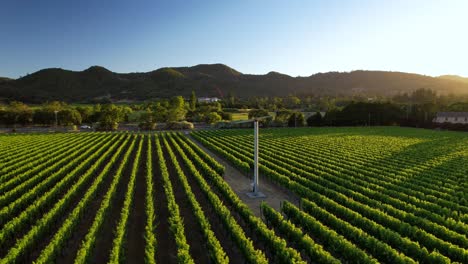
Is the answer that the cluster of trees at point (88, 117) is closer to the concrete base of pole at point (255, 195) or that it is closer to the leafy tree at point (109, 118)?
the leafy tree at point (109, 118)

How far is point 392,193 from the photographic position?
1967 centimetres

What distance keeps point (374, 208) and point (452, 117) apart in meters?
88.2

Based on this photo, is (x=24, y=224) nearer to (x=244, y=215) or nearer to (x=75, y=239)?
(x=75, y=239)

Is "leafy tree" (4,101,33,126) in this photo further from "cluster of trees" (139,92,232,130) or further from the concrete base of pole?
the concrete base of pole

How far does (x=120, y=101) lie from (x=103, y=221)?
540ft

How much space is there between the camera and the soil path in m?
20.2

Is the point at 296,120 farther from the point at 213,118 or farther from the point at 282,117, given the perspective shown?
the point at 213,118

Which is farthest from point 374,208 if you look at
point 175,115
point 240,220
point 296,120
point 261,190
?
point 175,115

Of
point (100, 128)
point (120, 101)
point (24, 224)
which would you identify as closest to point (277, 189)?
point (24, 224)

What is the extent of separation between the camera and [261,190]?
23.4 m

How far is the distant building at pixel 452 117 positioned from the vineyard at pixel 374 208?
203 ft

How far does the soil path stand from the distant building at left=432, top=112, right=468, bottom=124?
81.3 meters

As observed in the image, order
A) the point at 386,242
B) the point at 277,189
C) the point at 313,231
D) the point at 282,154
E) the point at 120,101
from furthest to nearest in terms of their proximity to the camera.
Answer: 1. the point at 120,101
2. the point at 282,154
3. the point at 277,189
4. the point at 313,231
5. the point at 386,242

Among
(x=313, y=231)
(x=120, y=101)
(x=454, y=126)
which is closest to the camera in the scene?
(x=313, y=231)
